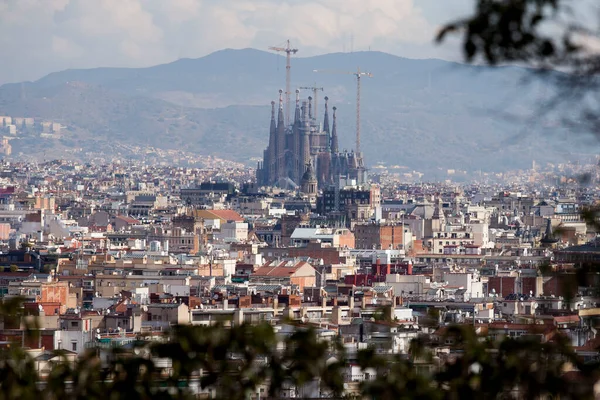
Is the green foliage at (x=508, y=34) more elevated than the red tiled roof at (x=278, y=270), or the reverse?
the green foliage at (x=508, y=34)

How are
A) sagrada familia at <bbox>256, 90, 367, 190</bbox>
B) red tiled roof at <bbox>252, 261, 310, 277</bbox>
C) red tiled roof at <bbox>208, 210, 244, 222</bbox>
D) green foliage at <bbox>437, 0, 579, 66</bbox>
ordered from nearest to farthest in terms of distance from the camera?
1. green foliage at <bbox>437, 0, 579, 66</bbox>
2. red tiled roof at <bbox>252, 261, 310, 277</bbox>
3. red tiled roof at <bbox>208, 210, 244, 222</bbox>
4. sagrada familia at <bbox>256, 90, 367, 190</bbox>

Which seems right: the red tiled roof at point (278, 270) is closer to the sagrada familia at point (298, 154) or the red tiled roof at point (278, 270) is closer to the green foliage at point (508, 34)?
the green foliage at point (508, 34)

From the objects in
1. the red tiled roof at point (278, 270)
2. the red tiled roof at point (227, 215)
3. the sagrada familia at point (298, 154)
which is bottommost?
A: the red tiled roof at point (278, 270)

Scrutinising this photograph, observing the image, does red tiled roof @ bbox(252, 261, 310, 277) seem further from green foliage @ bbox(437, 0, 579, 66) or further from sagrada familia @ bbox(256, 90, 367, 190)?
sagrada familia @ bbox(256, 90, 367, 190)

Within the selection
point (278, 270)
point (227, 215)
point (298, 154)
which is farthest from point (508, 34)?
point (298, 154)

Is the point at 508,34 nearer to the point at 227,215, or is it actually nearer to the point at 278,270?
the point at 278,270

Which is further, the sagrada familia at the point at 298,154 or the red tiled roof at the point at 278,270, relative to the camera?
the sagrada familia at the point at 298,154

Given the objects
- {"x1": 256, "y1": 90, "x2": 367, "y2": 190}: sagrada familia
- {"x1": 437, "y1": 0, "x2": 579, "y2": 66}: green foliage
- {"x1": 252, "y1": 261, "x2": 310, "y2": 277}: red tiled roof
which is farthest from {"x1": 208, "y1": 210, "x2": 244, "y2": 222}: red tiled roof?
{"x1": 437, "y1": 0, "x2": 579, "y2": 66}: green foliage

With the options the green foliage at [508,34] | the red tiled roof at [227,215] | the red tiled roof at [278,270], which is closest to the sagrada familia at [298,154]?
the red tiled roof at [227,215]

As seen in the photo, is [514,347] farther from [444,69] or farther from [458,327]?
[444,69]

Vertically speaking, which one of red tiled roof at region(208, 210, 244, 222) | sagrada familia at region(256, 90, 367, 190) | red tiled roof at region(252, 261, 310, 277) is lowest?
red tiled roof at region(252, 261, 310, 277)

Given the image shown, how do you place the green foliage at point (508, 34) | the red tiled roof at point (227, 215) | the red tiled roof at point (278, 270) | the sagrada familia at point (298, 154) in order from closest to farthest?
the green foliage at point (508, 34) → the red tiled roof at point (278, 270) → the red tiled roof at point (227, 215) → the sagrada familia at point (298, 154)

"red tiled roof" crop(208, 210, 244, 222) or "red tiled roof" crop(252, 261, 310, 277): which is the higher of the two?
"red tiled roof" crop(208, 210, 244, 222)

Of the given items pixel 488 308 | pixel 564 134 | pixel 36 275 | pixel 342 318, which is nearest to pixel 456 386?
pixel 564 134
